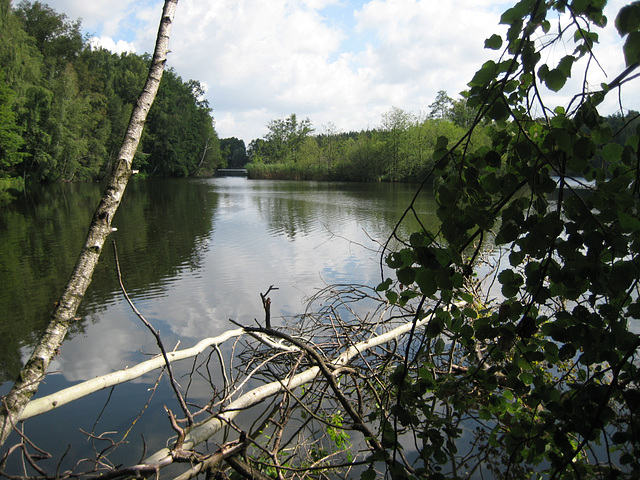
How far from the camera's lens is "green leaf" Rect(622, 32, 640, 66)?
76 cm

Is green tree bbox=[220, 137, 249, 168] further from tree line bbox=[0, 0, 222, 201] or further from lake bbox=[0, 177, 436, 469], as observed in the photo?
lake bbox=[0, 177, 436, 469]

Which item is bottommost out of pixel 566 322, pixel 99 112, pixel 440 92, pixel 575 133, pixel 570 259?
pixel 566 322

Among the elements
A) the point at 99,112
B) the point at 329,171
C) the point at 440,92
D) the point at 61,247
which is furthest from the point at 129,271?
the point at 440,92

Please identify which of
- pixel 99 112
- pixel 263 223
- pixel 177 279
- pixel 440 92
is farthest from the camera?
pixel 440 92

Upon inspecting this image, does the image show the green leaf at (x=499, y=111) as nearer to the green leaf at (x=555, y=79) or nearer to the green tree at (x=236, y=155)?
the green leaf at (x=555, y=79)

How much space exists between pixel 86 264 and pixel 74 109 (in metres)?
38.3

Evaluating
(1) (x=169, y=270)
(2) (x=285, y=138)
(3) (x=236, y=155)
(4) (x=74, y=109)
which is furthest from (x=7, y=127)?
(3) (x=236, y=155)

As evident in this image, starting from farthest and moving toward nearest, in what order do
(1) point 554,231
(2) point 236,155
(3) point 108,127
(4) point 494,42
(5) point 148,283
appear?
1. (2) point 236,155
2. (3) point 108,127
3. (5) point 148,283
4. (4) point 494,42
5. (1) point 554,231

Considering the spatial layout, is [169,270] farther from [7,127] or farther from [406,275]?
[7,127]

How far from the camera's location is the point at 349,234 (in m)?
14.9

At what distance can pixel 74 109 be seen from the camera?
3466 centimetres

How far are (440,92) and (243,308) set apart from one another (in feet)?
222

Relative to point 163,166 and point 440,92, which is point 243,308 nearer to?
point 163,166

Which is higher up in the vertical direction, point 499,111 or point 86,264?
point 499,111
